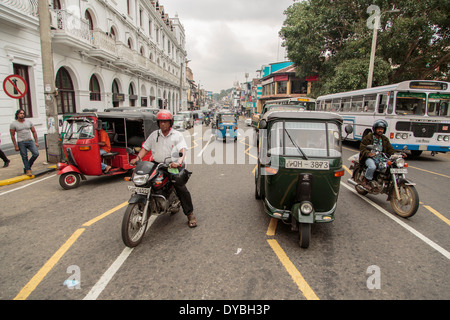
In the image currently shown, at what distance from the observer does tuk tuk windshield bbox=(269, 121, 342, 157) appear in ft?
13.3

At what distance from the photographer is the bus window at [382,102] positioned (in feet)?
36.7

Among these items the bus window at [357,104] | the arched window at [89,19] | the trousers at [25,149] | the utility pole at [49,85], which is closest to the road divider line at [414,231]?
the bus window at [357,104]

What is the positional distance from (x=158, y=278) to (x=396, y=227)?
4.15m

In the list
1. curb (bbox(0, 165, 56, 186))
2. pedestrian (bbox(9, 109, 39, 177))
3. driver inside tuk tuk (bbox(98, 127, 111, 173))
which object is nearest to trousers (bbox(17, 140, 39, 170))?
pedestrian (bbox(9, 109, 39, 177))

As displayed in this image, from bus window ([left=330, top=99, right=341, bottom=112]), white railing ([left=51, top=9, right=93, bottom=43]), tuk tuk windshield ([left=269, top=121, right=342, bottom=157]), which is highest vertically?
white railing ([left=51, top=9, right=93, bottom=43])

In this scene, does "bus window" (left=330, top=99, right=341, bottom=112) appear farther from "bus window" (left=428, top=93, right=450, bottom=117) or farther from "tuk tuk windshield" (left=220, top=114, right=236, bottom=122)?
"tuk tuk windshield" (left=220, top=114, right=236, bottom=122)

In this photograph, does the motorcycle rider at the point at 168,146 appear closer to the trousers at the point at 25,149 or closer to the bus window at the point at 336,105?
the trousers at the point at 25,149

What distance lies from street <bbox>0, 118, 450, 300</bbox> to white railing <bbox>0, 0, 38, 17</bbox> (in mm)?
9536

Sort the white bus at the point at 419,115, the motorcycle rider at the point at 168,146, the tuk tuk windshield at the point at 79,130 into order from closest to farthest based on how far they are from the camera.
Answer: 1. the motorcycle rider at the point at 168,146
2. the tuk tuk windshield at the point at 79,130
3. the white bus at the point at 419,115

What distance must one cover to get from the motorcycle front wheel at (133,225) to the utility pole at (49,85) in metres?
7.25

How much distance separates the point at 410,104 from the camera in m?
10.5

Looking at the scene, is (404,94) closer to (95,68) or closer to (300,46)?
(300,46)

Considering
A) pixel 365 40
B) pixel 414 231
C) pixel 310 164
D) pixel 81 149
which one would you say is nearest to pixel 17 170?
pixel 81 149
